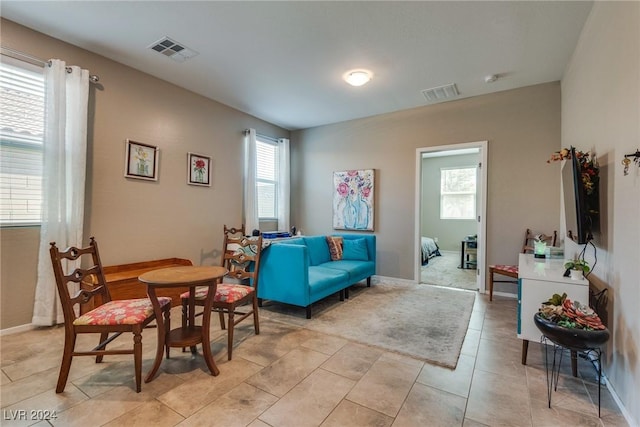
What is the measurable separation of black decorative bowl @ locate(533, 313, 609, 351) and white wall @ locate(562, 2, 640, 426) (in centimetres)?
15

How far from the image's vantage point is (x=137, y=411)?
166 cm

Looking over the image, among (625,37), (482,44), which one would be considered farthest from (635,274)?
(482,44)

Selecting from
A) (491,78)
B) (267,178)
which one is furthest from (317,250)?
(491,78)

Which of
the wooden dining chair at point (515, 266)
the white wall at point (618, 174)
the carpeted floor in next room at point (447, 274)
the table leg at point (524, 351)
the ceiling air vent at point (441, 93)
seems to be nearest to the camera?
the white wall at point (618, 174)

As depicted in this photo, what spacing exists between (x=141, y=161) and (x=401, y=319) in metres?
3.52

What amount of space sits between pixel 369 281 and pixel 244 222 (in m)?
2.24

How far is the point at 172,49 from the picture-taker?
296 centimetres

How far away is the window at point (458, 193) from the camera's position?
7.23 metres

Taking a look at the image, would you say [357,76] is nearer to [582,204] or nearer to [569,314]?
[582,204]

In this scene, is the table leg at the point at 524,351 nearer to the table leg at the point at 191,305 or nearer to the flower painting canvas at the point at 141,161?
the table leg at the point at 191,305

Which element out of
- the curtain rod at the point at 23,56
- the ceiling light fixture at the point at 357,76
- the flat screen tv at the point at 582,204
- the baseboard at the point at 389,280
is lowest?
the baseboard at the point at 389,280

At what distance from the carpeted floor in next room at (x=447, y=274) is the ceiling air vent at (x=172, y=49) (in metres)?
4.48

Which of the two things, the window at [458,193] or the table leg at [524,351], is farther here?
the window at [458,193]

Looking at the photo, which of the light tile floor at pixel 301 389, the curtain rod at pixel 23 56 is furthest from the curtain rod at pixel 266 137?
the light tile floor at pixel 301 389
